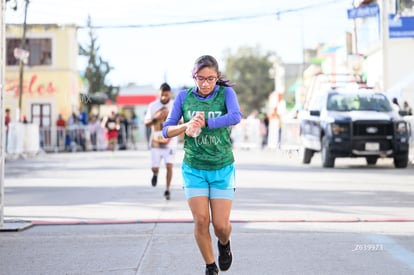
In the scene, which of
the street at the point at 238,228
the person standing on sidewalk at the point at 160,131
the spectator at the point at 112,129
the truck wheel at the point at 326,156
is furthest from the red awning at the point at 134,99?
the person standing on sidewalk at the point at 160,131

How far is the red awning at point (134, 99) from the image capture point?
240 ft

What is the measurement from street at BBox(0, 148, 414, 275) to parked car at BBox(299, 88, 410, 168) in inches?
130

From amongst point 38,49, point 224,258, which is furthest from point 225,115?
point 38,49

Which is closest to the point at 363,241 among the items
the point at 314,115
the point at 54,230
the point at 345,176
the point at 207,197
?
the point at 207,197

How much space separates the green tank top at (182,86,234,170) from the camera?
20.1 ft

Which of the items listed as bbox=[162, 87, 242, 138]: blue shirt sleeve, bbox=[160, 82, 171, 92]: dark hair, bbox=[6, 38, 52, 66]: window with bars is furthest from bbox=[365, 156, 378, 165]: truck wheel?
bbox=[6, 38, 52, 66]: window with bars

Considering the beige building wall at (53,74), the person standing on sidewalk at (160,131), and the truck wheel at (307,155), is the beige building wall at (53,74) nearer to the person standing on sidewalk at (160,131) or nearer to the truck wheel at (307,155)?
the truck wheel at (307,155)

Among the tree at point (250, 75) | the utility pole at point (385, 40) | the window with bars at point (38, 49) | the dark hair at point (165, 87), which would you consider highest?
the tree at point (250, 75)

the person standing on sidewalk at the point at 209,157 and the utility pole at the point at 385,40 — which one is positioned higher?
the utility pole at the point at 385,40

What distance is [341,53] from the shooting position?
165 ft

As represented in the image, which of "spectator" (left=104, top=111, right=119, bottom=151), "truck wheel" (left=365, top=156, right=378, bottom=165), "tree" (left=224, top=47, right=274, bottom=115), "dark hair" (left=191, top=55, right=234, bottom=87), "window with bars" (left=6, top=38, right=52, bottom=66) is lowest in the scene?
"truck wheel" (left=365, top=156, right=378, bottom=165)

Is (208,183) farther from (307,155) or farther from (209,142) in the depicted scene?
(307,155)

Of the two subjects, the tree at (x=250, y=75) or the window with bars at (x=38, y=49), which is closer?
the window with bars at (x=38, y=49)

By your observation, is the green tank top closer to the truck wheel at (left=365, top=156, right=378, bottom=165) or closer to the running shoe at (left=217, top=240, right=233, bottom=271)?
the running shoe at (left=217, top=240, right=233, bottom=271)
